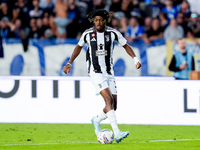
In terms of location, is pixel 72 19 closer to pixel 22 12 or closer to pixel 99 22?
pixel 22 12

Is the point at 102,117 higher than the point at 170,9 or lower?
lower

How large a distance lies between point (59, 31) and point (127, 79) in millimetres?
3163

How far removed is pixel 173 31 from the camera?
1254 cm

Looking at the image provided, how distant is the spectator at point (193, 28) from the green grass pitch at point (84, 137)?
9.36 ft

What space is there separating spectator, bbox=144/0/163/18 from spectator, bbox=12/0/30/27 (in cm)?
324

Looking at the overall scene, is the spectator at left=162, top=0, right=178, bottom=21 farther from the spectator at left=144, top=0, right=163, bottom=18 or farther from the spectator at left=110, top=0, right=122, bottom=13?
the spectator at left=110, top=0, right=122, bottom=13

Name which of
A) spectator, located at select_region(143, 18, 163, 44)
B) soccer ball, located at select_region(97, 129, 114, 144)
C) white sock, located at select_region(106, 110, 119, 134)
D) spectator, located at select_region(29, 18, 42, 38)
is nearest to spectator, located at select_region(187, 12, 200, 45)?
spectator, located at select_region(143, 18, 163, 44)

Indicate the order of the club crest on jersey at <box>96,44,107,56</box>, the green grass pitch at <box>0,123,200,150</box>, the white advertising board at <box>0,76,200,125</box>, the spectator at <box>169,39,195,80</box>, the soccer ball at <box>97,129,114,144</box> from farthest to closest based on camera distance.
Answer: the spectator at <box>169,39,195,80</box> → the white advertising board at <box>0,76,200,125</box> → the club crest on jersey at <box>96,44,107,56</box> → the soccer ball at <box>97,129,114,144</box> → the green grass pitch at <box>0,123,200,150</box>

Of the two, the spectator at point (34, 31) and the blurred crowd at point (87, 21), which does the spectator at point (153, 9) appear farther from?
the spectator at point (34, 31)

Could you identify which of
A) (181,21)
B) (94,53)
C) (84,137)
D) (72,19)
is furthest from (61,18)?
(94,53)

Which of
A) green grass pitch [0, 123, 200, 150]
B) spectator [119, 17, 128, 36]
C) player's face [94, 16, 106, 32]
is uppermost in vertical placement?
spectator [119, 17, 128, 36]

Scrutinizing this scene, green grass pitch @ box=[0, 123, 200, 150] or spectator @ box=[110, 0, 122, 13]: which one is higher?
spectator @ box=[110, 0, 122, 13]

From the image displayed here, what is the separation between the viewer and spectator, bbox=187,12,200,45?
12.1m

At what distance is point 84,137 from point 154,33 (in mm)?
5105
